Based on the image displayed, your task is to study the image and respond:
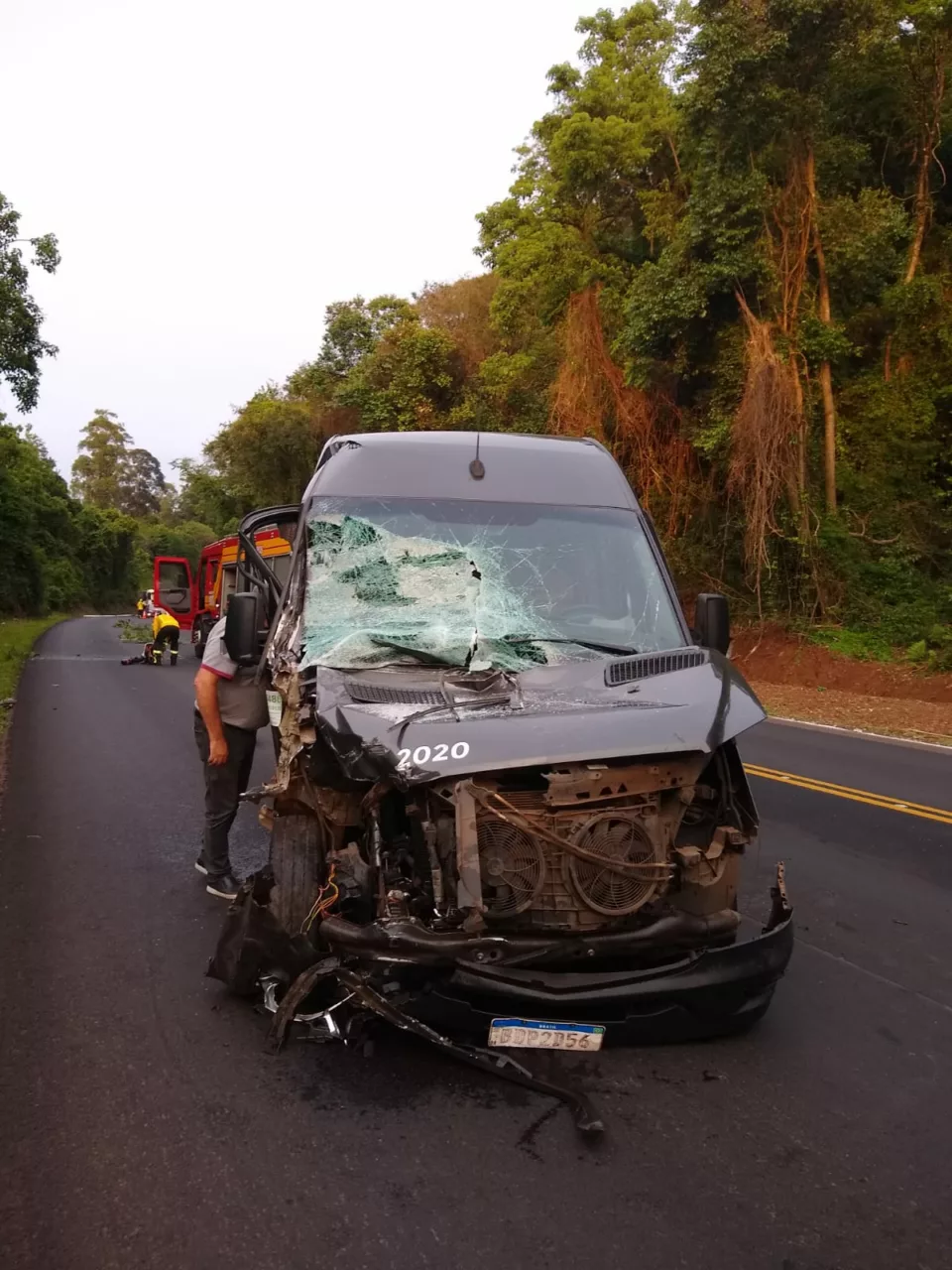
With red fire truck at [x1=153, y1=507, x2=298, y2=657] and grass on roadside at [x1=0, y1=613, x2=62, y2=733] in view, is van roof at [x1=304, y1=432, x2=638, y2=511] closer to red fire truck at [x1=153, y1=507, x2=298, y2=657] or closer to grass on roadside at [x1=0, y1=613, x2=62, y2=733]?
grass on roadside at [x1=0, y1=613, x2=62, y2=733]

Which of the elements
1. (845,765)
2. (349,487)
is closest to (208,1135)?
(349,487)

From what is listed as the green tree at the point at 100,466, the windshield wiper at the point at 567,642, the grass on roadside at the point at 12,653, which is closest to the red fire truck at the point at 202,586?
the grass on roadside at the point at 12,653

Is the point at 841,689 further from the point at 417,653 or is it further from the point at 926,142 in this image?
the point at 417,653

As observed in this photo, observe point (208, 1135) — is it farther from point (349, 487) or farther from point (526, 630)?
point (349, 487)

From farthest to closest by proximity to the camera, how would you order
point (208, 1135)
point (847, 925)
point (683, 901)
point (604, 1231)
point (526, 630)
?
point (847, 925)
point (526, 630)
point (683, 901)
point (208, 1135)
point (604, 1231)

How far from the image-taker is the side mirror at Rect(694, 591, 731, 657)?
5.03 metres

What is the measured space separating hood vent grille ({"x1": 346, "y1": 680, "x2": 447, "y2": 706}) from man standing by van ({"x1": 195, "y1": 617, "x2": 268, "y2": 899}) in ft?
5.14

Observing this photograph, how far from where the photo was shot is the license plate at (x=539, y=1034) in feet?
11.2

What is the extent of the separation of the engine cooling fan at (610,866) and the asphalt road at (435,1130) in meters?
0.72

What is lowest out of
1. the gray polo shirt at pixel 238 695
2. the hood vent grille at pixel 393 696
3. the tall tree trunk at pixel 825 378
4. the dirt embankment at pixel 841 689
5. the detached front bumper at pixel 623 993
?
the dirt embankment at pixel 841 689

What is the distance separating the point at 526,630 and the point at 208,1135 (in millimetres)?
2443

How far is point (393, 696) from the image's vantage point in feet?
12.7

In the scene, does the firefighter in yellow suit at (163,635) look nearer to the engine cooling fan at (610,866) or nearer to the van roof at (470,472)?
the van roof at (470,472)

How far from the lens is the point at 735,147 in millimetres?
18594
